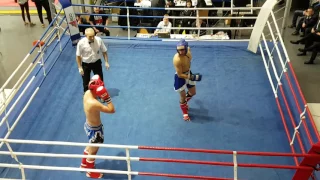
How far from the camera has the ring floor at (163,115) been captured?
4.67 m

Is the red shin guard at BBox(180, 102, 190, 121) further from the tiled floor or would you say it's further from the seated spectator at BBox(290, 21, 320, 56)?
the seated spectator at BBox(290, 21, 320, 56)

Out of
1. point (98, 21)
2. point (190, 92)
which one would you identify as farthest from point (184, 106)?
point (98, 21)

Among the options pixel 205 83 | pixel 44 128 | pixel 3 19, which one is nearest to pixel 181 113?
pixel 205 83

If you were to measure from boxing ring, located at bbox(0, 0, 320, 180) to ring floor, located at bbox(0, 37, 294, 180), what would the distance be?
0.01m

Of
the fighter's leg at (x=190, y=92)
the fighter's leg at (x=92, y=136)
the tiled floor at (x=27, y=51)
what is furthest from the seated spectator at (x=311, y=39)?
the fighter's leg at (x=92, y=136)

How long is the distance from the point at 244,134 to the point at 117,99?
7.07 ft

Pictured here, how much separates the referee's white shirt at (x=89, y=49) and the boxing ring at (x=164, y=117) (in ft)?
2.67

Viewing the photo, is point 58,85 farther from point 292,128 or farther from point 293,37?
point 293,37

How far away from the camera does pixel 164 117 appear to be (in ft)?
17.9

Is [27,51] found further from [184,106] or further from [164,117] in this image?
[184,106]

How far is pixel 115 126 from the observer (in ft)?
17.3

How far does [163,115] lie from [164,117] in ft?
0.18

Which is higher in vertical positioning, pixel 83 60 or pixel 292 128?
pixel 83 60

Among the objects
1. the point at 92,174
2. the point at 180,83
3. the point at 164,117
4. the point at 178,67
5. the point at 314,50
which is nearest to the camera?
the point at 92,174
